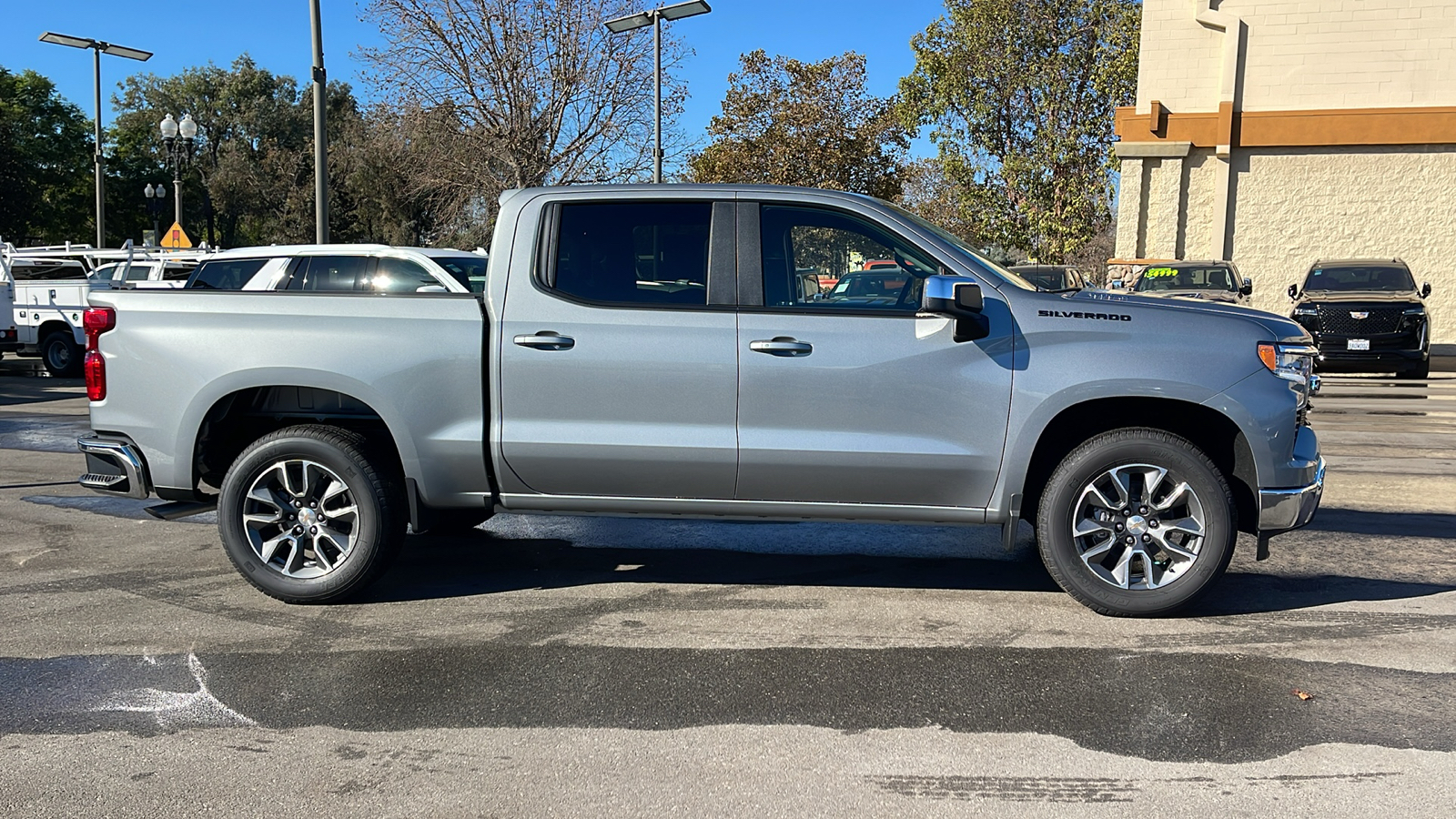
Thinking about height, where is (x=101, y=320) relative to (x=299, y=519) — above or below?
above

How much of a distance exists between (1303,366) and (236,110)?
69178 millimetres

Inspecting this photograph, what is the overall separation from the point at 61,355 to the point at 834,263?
18.3 meters

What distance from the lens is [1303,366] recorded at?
16.5 feet

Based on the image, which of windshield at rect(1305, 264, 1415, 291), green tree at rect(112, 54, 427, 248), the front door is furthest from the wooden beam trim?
green tree at rect(112, 54, 427, 248)

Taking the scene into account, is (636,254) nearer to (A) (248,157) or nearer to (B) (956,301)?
(B) (956,301)

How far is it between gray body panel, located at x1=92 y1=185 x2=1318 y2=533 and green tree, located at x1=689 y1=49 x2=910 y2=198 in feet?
102

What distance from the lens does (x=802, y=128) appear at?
36375mm

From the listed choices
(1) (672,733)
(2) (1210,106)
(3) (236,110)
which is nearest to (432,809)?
(1) (672,733)

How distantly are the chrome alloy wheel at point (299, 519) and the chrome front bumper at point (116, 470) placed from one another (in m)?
0.59

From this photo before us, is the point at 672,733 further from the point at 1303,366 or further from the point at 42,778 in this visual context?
the point at 1303,366

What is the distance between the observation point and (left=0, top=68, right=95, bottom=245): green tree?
5703cm

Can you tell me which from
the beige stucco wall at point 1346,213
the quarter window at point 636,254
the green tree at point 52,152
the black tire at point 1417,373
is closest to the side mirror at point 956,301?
the quarter window at point 636,254

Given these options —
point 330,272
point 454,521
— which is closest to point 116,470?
point 454,521

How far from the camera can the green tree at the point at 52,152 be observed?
5703cm
